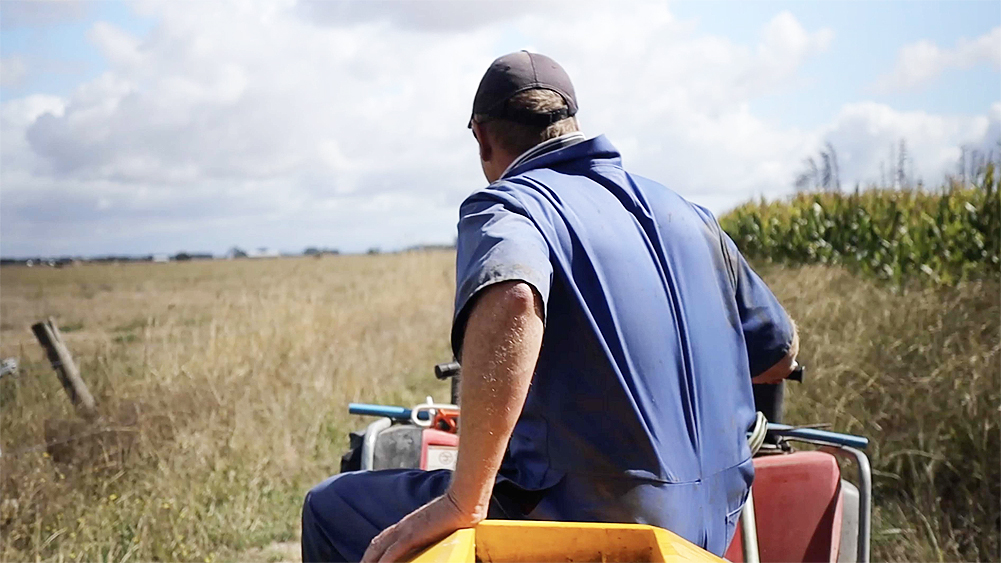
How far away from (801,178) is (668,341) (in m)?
12.9

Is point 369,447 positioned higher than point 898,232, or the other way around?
point 898,232

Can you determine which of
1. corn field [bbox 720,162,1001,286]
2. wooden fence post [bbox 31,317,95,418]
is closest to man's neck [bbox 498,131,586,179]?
wooden fence post [bbox 31,317,95,418]

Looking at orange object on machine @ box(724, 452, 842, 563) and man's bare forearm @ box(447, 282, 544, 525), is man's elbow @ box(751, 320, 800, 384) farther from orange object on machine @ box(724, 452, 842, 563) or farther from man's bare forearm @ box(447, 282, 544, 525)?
man's bare forearm @ box(447, 282, 544, 525)

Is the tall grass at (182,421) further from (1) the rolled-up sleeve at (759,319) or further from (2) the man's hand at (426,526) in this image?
(1) the rolled-up sleeve at (759,319)

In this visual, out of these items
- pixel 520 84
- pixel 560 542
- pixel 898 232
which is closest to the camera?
pixel 560 542

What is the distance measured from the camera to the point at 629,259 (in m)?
1.74

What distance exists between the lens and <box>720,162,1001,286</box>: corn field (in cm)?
771

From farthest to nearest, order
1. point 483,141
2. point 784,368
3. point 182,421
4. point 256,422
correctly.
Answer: point 256,422
point 182,421
point 784,368
point 483,141

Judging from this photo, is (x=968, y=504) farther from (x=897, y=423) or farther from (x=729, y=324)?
(x=729, y=324)

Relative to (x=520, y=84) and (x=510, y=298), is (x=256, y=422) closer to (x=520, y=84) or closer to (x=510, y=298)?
(x=520, y=84)

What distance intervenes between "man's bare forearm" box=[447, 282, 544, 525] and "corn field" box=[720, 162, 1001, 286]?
243 inches

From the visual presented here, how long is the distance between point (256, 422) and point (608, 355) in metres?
4.79

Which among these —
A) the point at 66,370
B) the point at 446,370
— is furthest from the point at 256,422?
the point at 446,370

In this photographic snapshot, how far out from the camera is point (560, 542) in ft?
4.83
